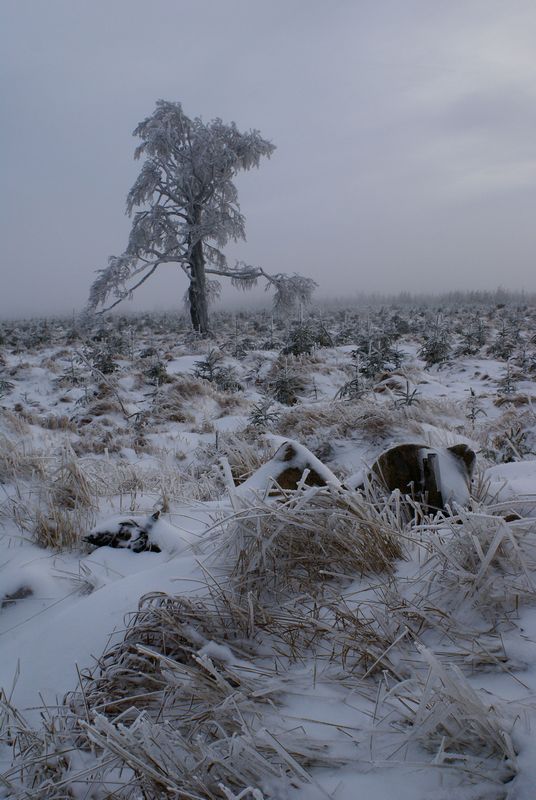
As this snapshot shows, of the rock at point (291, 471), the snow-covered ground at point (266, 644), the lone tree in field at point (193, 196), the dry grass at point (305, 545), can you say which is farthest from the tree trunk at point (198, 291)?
the dry grass at point (305, 545)

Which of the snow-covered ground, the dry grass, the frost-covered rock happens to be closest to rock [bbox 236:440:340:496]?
the snow-covered ground

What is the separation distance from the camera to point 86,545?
91.0 inches

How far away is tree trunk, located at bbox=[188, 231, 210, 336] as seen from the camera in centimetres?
1684

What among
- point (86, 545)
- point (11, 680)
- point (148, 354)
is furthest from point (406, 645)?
point (148, 354)

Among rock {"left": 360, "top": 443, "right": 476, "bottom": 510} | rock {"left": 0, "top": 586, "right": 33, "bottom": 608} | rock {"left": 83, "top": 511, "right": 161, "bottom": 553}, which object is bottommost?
rock {"left": 0, "top": 586, "right": 33, "bottom": 608}

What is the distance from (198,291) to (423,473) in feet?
50.5

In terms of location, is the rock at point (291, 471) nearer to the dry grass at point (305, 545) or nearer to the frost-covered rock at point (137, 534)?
the frost-covered rock at point (137, 534)

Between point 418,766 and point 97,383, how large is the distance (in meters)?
8.40

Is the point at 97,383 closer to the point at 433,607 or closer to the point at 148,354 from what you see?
the point at 148,354

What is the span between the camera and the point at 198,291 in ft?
55.2

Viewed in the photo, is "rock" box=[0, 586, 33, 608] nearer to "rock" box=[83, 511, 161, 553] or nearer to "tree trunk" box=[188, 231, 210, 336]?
"rock" box=[83, 511, 161, 553]

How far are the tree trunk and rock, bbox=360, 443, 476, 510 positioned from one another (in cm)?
1474

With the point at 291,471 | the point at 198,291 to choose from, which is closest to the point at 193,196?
the point at 198,291

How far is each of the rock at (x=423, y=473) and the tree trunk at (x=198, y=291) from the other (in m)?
14.7
